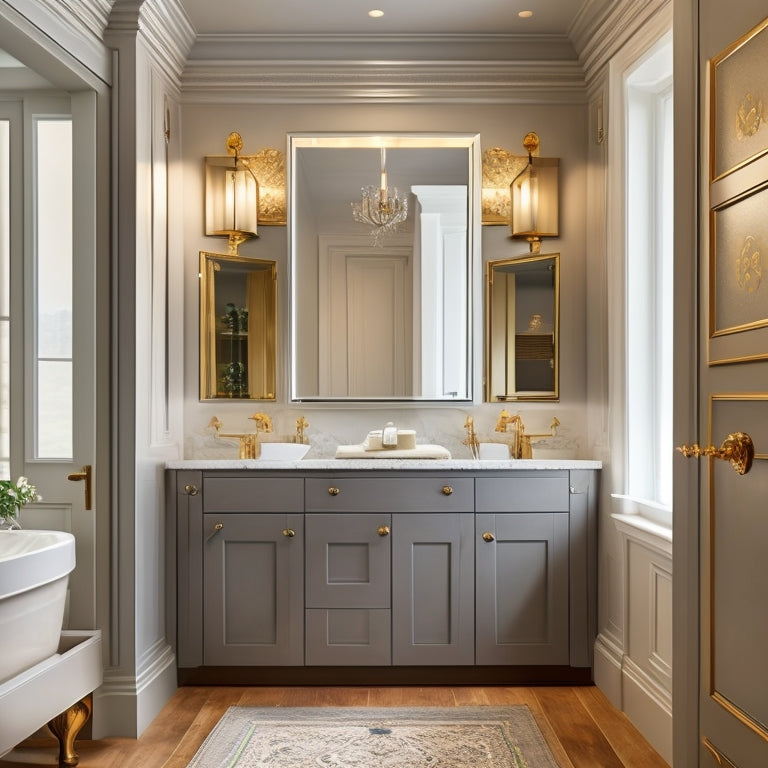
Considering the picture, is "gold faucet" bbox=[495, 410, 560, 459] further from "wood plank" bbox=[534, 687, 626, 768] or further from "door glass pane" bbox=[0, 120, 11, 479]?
"door glass pane" bbox=[0, 120, 11, 479]

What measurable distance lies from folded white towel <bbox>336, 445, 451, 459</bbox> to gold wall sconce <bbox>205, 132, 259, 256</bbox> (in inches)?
42.4

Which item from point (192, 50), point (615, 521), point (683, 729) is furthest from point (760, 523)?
point (192, 50)

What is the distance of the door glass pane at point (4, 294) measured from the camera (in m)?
3.16

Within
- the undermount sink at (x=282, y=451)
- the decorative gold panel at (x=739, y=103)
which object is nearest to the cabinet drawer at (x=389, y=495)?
the undermount sink at (x=282, y=451)

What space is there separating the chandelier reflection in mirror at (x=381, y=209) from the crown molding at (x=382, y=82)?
302 mm

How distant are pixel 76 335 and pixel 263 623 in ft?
4.49

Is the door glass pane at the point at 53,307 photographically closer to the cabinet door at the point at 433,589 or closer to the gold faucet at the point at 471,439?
the cabinet door at the point at 433,589

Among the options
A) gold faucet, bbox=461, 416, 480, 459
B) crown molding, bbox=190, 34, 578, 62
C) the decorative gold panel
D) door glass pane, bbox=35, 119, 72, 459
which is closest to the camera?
the decorative gold panel

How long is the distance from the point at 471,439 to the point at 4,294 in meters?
2.02

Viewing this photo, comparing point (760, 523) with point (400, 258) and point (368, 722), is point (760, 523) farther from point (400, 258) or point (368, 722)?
point (400, 258)

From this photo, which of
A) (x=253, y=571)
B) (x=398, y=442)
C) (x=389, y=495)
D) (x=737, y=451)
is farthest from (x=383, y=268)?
(x=737, y=451)

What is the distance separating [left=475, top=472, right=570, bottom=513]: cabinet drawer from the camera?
11.2 feet

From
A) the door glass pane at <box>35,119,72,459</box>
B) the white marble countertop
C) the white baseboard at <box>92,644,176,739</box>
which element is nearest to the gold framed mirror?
the white marble countertop

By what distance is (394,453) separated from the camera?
3.54 m
